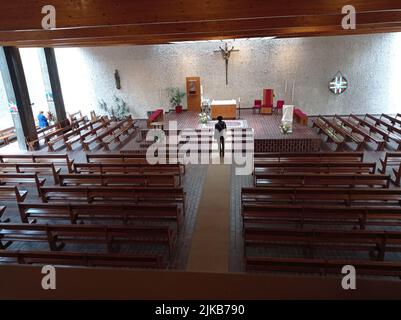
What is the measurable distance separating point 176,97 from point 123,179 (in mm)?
9759

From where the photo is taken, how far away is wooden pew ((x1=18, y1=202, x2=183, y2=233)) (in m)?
5.52

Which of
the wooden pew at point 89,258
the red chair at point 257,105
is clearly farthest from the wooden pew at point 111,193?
the red chair at point 257,105

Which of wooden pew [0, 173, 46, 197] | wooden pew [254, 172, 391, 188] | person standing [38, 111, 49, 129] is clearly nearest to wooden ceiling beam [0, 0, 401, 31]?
wooden pew [254, 172, 391, 188]

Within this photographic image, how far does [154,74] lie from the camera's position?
53.1 ft

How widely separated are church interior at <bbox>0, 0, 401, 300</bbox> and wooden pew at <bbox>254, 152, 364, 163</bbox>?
0.04 meters

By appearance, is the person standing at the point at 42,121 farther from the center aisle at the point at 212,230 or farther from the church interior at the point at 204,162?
the center aisle at the point at 212,230

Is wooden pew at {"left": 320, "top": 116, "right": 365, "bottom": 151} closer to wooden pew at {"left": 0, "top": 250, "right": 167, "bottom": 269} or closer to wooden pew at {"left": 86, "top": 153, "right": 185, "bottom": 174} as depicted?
wooden pew at {"left": 86, "top": 153, "right": 185, "bottom": 174}

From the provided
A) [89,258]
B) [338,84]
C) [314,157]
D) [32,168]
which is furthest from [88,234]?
[338,84]

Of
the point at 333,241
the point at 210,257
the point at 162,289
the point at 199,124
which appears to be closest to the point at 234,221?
the point at 210,257

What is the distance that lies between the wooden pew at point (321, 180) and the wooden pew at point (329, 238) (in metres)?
1.97

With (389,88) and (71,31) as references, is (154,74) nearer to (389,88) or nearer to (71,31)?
(71,31)

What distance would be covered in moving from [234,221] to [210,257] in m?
1.30

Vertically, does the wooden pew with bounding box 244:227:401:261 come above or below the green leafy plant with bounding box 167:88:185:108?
below
